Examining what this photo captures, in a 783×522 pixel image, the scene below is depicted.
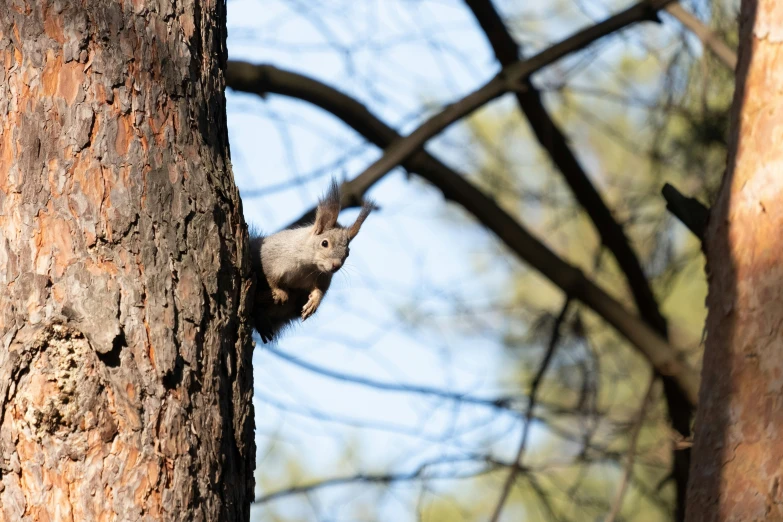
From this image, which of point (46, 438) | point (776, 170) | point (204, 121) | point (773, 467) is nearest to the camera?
point (46, 438)

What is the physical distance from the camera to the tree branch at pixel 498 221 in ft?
11.0

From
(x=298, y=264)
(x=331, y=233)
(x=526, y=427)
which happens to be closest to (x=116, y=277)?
(x=298, y=264)

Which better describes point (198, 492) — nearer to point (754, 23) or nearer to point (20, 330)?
point (20, 330)

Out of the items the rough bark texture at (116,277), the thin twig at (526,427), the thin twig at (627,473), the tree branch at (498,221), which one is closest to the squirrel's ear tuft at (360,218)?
the tree branch at (498,221)

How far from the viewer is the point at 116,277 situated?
4.93ft

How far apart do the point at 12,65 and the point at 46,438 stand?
0.65 metres

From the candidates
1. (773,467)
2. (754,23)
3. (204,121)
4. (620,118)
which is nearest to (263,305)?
(204,121)

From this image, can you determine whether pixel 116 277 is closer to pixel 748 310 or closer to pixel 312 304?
pixel 312 304

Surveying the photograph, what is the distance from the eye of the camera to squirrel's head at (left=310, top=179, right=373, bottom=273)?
2.48m

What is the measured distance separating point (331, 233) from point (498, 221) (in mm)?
1199

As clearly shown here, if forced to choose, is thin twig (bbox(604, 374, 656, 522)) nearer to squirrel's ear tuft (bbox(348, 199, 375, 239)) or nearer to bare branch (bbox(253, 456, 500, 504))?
bare branch (bbox(253, 456, 500, 504))

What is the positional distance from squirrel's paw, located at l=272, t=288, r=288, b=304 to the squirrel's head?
0.53ft

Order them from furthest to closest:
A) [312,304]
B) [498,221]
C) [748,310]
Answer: [498,221]
[312,304]
[748,310]

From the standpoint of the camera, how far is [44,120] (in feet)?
5.08
